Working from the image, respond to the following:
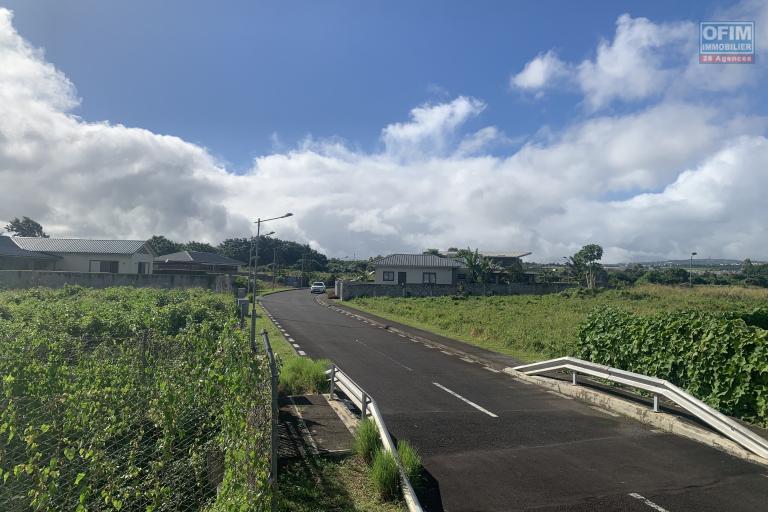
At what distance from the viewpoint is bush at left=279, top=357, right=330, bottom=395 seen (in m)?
10.9

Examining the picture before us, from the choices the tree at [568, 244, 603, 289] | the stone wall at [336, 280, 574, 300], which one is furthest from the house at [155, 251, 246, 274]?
the tree at [568, 244, 603, 289]

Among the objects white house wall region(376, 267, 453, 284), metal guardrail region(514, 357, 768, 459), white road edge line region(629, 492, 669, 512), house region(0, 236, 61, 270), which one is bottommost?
white road edge line region(629, 492, 669, 512)

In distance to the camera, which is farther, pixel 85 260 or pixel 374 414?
pixel 85 260

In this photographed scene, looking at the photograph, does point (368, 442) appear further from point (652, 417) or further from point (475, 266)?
point (475, 266)

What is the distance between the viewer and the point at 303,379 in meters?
11.3

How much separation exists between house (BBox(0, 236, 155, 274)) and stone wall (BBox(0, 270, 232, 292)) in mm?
11463

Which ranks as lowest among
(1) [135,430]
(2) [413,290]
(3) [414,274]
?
(2) [413,290]

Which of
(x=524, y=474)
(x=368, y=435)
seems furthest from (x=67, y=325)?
(x=524, y=474)

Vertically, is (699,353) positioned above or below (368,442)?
above

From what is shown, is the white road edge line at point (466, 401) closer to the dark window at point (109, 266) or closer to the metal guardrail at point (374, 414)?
the metal guardrail at point (374, 414)

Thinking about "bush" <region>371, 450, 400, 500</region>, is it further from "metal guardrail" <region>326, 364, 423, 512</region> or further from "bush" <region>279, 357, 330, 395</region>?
"bush" <region>279, 357, 330, 395</region>

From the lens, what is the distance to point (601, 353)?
500 inches

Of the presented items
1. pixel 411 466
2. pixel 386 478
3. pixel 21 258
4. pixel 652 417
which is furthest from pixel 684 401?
pixel 21 258

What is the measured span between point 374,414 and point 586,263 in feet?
224
